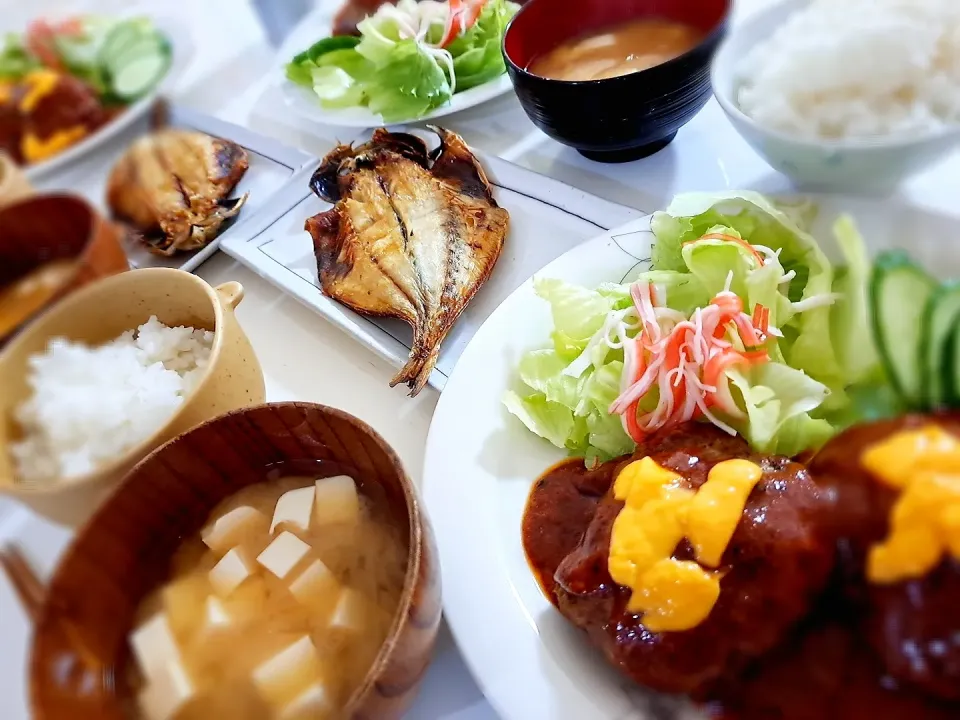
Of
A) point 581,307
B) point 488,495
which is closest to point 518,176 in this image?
point 581,307

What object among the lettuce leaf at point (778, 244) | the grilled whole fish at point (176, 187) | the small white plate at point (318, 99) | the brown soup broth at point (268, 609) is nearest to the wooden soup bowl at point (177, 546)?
the brown soup broth at point (268, 609)

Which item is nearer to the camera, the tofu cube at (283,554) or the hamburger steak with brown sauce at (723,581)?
the hamburger steak with brown sauce at (723,581)

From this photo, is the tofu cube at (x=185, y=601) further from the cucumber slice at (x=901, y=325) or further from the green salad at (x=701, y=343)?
the cucumber slice at (x=901, y=325)

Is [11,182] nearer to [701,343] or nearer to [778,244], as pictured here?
[701,343]

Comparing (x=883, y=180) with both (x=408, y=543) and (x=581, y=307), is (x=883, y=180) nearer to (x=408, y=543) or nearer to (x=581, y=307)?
(x=581, y=307)

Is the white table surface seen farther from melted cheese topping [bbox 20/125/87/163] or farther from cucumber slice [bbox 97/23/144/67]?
melted cheese topping [bbox 20/125/87/163]

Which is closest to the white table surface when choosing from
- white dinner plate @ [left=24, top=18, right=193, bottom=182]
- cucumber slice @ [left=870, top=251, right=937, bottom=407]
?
white dinner plate @ [left=24, top=18, right=193, bottom=182]
